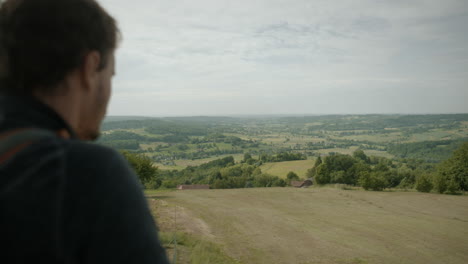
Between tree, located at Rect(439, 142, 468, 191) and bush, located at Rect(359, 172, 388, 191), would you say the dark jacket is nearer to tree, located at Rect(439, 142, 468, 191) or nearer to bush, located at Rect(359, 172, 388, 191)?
bush, located at Rect(359, 172, 388, 191)

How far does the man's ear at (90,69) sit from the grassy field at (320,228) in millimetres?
8890

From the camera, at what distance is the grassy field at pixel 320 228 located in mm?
13523

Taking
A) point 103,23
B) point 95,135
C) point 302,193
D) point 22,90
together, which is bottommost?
point 302,193

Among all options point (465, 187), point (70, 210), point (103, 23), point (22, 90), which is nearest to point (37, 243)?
point (70, 210)

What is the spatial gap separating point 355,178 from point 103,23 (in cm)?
4737

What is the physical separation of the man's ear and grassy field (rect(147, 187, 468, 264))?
889cm

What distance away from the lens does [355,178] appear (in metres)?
43.0

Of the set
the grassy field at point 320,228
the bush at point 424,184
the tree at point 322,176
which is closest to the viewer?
the grassy field at point 320,228

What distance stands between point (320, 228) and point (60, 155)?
21.6m

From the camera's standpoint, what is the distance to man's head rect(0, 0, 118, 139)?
2.04 ft

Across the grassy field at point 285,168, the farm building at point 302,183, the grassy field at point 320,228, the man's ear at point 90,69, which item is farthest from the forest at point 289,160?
the grassy field at point 320,228

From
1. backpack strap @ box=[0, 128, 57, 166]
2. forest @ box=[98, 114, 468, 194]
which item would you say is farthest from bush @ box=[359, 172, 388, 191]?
backpack strap @ box=[0, 128, 57, 166]

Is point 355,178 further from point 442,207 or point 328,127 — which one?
A: point 328,127

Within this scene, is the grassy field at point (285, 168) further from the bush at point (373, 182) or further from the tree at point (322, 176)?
the bush at point (373, 182)
